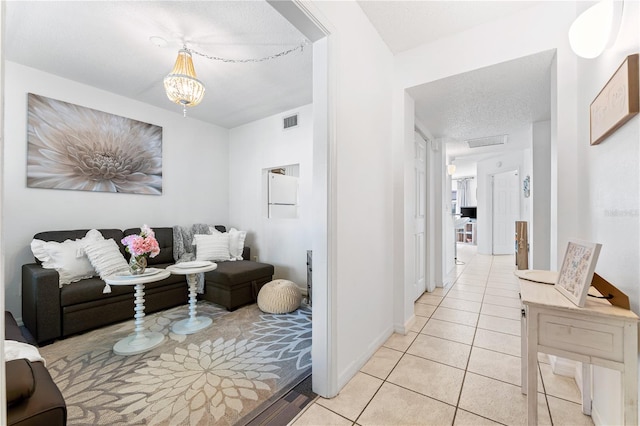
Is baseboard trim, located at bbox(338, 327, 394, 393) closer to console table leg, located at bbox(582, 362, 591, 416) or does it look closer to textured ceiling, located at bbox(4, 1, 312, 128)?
console table leg, located at bbox(582, 362, 591, 416)

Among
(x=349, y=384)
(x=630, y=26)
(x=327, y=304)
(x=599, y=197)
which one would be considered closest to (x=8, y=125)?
(x=327, y=304)

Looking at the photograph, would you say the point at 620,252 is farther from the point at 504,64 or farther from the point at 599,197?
the point at 504,64

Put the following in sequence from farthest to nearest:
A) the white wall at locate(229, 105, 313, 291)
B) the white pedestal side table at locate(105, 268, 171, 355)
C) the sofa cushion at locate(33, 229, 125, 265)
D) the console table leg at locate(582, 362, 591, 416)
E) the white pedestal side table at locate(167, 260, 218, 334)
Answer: the white wall at locate(229, 105, 313, 291), the sofa cushion at locate(33, 229, 125, 265), the white pedestal side table at locate(167, 260, 218, 334), the white pedestal side table at locate(105, 268, 171, 355), the console table leg at locate(582, 362, 591, 416)

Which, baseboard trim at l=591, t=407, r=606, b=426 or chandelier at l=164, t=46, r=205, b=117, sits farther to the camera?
chandelier at l=164, t=46, r=205, b=117

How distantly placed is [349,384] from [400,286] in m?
1.05

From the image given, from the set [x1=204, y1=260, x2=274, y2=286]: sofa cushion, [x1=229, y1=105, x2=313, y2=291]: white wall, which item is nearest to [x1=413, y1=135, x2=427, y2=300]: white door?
[x1=229, y1=105, x2=313, y2=291]: white wall

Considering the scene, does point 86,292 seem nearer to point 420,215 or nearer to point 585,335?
point 585,335

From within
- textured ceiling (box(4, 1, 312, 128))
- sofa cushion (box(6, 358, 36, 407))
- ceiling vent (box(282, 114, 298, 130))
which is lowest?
sofa cushion (box(6, 358, 36, 407))

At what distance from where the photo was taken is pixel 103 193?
127 inches

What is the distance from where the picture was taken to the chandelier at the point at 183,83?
2277 millimetres

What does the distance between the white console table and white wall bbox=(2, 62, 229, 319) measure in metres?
3.26

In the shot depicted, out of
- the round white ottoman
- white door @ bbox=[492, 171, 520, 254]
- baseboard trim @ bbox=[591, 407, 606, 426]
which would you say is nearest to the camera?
baseboard trim @ bbox=[591, 407, 606, 426]

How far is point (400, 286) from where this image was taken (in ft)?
8.04

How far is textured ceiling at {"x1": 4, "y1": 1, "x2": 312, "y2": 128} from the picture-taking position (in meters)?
1.96
